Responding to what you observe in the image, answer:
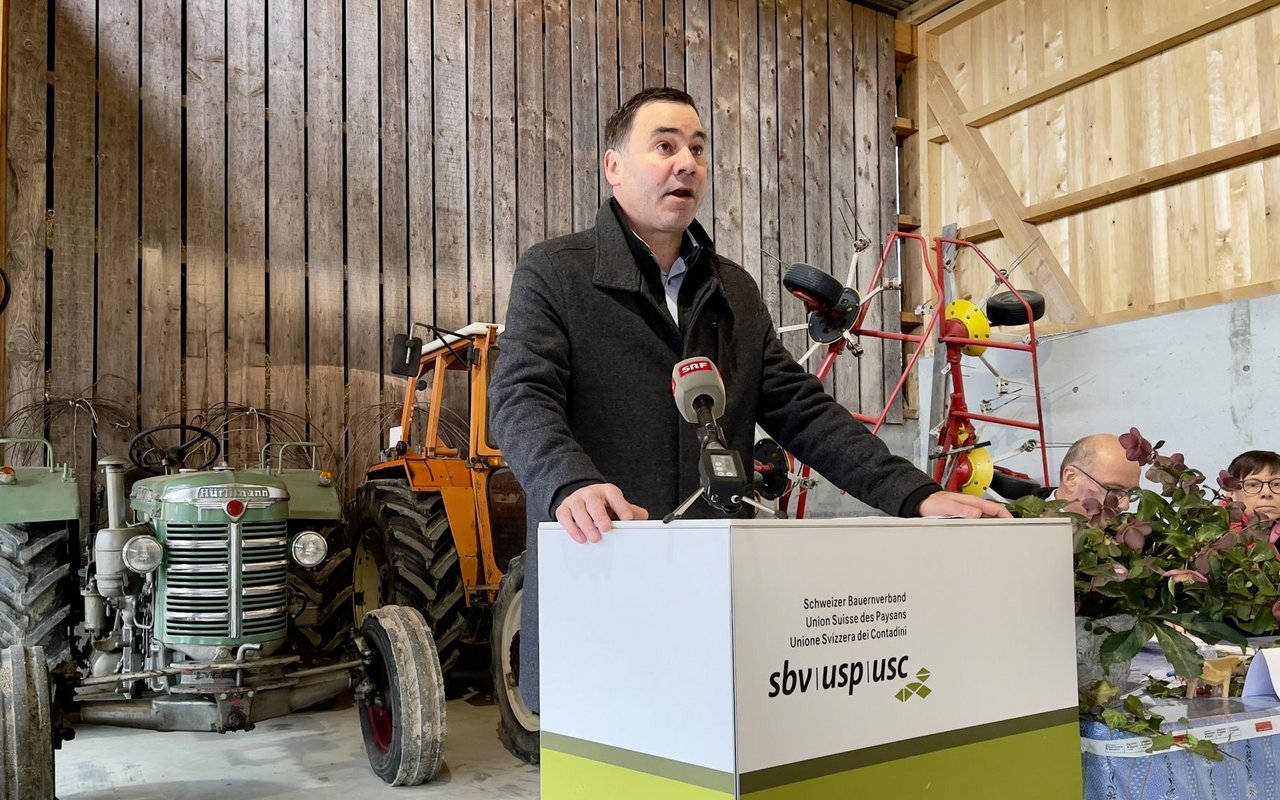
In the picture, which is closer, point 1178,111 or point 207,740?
point 207,740

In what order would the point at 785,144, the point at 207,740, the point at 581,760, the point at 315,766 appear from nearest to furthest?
the point at 581,760
the point at 315,766
the point at 207,740
the point at 785,144

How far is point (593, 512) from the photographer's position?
3.38ft

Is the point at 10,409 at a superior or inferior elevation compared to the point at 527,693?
superior

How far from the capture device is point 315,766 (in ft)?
11.7

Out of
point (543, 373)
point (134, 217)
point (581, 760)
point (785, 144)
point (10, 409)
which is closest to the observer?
→ point (581, 760)

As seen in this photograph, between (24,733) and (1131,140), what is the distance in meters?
6.05

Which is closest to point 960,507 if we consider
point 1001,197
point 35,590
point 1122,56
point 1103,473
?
point 1103,473

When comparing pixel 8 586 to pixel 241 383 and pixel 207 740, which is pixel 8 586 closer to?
pixel 207 740

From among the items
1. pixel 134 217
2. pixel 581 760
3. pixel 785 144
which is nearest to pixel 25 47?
pixel 134 217

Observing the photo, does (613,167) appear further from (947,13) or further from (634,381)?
(947,13)

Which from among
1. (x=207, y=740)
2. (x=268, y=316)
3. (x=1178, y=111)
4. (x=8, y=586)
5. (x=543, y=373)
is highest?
(x=1178, y=111)

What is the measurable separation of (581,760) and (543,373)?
57 centimetres

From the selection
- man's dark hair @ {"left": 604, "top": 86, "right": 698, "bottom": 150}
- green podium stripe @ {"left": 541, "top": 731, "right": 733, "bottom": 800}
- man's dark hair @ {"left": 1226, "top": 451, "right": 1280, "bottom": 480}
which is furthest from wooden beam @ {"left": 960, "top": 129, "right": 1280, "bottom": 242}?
green podium stripe @ {"left": 541, "top": 731, "right": 733, "bottom": 800}

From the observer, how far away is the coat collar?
156 centimetres
